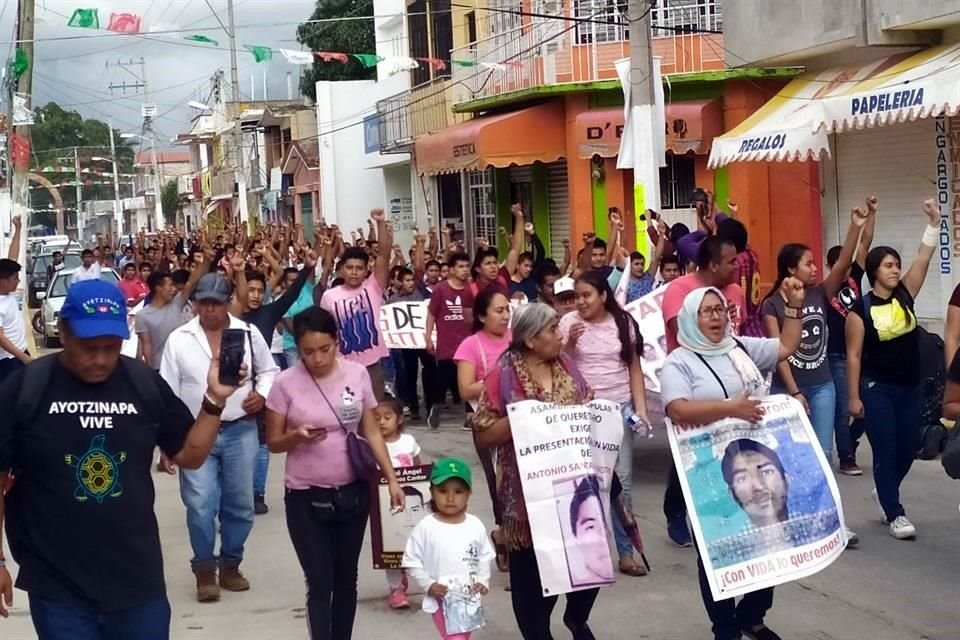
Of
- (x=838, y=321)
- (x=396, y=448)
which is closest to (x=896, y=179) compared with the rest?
(x=838, y=321)

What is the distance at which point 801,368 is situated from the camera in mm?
8711

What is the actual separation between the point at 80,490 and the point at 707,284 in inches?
162

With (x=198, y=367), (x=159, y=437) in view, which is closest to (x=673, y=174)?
(x=198, y=367)

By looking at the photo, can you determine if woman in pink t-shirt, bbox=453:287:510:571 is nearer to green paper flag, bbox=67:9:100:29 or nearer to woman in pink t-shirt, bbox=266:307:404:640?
woman in pink t-shirt, bbox=266:307:404:640

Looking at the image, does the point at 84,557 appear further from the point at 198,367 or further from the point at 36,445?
the point at 198,367

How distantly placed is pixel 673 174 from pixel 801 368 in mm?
14778

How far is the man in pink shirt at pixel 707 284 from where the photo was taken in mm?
7500

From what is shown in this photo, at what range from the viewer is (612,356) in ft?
26.0

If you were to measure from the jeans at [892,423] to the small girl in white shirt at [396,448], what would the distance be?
277cm

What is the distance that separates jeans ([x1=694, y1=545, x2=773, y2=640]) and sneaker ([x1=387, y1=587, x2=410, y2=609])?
1.91 m

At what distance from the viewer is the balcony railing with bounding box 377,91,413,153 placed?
33.5 m

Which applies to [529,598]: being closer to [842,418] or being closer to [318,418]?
[318,418]

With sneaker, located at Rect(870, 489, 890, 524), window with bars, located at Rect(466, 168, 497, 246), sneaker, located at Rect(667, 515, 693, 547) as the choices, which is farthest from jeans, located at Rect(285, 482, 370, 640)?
window with bars, located at Rect(466, 168, 497, 246)

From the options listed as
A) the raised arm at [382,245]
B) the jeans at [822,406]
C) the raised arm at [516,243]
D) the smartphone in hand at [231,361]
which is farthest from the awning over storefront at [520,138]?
the smartphone in hand at [231,361]
